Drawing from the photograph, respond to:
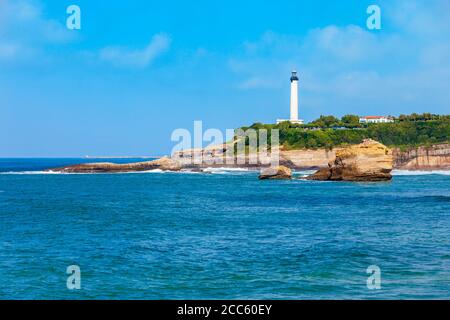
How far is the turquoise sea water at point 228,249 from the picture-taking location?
66.4 ft

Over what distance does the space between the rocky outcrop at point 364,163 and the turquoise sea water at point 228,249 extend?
85.0 feet

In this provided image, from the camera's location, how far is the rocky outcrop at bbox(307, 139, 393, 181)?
78.1 metres

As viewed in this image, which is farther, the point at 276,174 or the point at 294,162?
the point at 294,162

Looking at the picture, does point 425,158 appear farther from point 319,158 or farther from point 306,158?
point 306,158

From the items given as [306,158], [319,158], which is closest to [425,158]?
[319,158]

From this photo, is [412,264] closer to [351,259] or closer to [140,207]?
[351,259]

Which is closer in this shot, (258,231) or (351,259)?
(351,259)

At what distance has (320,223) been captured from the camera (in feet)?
123

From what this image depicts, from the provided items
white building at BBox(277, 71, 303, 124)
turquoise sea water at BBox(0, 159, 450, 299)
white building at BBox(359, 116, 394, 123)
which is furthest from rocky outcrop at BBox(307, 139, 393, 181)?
white building at BBox(359, 116, 394, 123)

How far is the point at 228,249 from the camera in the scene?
1097 inches

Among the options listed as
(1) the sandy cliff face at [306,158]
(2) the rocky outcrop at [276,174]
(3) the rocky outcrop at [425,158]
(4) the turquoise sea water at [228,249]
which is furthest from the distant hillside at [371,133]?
(4) the turquoise sea water at [228,249]

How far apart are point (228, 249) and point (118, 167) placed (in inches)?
4303
